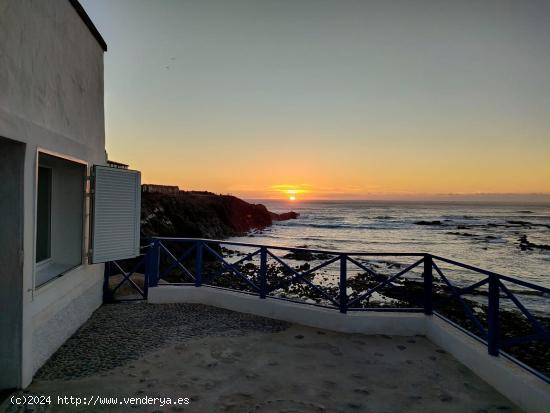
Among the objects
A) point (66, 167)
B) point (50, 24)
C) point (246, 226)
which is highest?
point (50, 24)

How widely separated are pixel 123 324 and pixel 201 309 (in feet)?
4.59

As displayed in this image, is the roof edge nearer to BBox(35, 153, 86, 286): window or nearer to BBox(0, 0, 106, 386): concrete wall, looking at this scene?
BBox(0, 0, 106, 386): concrete wall

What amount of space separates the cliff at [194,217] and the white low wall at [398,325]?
1733cm

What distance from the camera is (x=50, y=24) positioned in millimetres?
4363

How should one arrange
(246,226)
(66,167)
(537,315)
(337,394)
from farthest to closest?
(246,226) → (537,315) → (66,167) → (337,394)

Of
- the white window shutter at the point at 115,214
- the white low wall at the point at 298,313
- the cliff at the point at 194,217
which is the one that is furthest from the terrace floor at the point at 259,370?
the cliff at the point at 194,217

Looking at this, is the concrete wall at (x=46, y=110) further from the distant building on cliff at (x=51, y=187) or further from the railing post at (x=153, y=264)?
the railing post at (x=153, y=264)

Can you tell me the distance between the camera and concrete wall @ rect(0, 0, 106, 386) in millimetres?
3549

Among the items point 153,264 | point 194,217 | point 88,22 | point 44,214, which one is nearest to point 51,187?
point 44,214

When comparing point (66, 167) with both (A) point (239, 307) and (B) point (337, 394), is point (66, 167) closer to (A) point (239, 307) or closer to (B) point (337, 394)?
(A) point (239, 307)

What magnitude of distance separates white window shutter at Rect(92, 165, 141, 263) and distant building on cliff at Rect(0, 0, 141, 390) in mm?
16

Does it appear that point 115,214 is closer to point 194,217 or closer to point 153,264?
point 153,264

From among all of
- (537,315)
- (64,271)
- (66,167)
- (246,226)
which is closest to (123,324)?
(64,271)

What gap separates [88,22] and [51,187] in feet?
8.76
